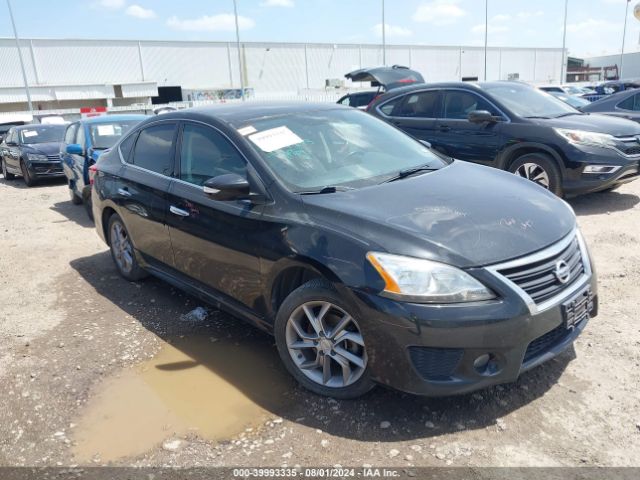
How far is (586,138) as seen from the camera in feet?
21.7

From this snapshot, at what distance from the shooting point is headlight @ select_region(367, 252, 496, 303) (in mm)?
2586

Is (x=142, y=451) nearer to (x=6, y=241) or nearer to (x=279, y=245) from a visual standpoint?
(x=279, y=245)

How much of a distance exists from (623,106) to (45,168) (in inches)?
491

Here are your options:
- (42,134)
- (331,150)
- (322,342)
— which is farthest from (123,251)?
(42,134)

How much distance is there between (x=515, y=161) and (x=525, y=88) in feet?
5.02

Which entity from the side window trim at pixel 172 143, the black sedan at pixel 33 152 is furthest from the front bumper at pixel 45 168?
the side window trim at pixel 172 143

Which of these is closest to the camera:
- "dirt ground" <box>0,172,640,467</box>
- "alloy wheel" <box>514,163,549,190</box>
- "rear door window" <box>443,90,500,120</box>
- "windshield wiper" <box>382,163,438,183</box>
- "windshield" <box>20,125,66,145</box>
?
"dirt ground" <box>0,172,640,467</box>

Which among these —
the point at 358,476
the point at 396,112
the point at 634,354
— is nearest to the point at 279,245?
the point at 358,476

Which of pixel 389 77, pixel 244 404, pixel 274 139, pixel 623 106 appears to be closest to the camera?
pixel 244 404

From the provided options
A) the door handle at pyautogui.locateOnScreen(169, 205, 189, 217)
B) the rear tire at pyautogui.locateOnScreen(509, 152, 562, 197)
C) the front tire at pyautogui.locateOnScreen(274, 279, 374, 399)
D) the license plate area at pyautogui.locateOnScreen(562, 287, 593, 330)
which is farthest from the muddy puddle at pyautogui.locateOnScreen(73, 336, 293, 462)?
the rear tire at pyautogui.locateOnScreen(509, 152, 562, 197)

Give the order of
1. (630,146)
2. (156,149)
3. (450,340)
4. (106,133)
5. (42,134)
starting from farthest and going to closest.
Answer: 1. (42,134)
2. (106,133)
3. (630,146)
4. (156,149)
5. (450,340)

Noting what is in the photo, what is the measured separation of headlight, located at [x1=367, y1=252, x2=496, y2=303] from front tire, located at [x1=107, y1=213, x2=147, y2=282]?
3124 mm

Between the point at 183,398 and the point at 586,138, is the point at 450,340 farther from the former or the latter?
the point at 586,138

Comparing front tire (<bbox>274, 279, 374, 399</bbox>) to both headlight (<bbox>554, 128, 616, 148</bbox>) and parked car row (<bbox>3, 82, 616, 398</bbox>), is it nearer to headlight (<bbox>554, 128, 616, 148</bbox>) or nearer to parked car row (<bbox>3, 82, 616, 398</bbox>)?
parked car row (<bbox>3, 82, 616, 398</bbox>)
